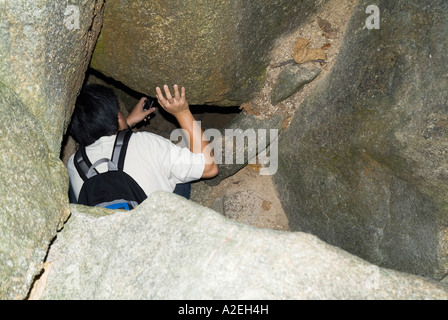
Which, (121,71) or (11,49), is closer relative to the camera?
(11,49)

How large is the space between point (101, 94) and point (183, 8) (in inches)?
23.8

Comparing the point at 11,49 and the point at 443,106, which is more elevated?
the point at 11,49

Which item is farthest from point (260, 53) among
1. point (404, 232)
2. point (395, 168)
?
point (404, 232)

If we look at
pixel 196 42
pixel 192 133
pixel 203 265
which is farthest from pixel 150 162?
pixel 203 265

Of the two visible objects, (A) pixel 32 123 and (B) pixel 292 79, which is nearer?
(A) pixel 32 123

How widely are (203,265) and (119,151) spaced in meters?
0.93

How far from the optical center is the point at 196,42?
1.96 metres

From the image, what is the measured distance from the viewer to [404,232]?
178cm

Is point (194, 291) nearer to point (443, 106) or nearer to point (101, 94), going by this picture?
point (443, 106)

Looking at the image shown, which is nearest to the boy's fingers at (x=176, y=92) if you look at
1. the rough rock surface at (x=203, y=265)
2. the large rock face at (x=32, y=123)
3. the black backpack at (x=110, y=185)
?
the black backpack at (x=110, y=185)

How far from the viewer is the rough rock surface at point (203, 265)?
1.12m

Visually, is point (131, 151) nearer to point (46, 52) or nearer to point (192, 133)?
point (192, 133)

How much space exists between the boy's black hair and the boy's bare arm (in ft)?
0.96

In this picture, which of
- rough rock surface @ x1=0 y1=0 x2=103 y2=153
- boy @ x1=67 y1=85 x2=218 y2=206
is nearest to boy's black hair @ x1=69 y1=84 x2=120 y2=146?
boy @ x1=67 y1=85 x2=218 y2=206
